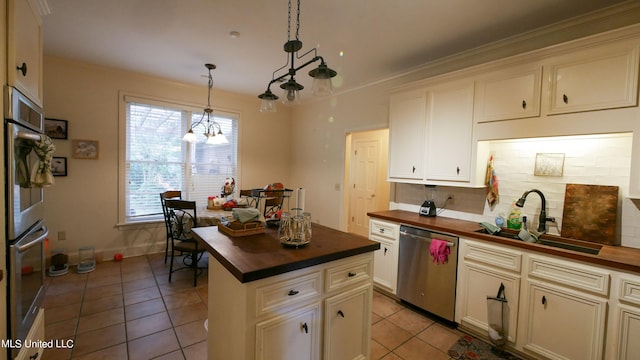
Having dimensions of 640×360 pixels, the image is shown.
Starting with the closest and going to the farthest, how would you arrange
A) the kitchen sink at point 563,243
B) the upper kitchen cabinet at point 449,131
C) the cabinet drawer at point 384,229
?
the kitchen sink at point 563,243
the upper kitchen cabinet at point 449,131
the cabinet drawer at point 384,229

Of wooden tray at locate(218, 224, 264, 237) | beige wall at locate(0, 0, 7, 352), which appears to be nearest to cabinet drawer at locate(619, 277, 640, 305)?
wooden tray at locate(218, 224, 264, 237)

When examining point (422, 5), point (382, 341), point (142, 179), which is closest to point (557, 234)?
point (382, 341)

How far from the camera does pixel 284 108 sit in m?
5.62

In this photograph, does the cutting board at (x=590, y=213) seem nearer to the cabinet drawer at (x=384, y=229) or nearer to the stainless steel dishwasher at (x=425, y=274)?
the stainless steel dishwasher at (x=425, y=274)

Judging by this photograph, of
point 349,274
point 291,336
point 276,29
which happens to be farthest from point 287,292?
point 276,29

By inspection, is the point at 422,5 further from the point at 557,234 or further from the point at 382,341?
the point at 382,341

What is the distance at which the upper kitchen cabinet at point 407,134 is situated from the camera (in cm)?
297

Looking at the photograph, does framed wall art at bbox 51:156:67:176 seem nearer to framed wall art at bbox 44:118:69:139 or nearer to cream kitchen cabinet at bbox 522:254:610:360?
framed wall art at bbox 44:118:69:139

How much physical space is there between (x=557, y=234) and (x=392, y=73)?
2.49m

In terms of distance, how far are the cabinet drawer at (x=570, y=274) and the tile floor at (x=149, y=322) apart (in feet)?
3.01

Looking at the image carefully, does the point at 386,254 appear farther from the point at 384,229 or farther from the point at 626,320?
the point at 626,320

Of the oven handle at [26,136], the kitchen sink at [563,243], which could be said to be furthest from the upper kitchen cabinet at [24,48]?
the kitchen sink at [563,243]

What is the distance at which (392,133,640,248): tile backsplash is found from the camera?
2027mm
